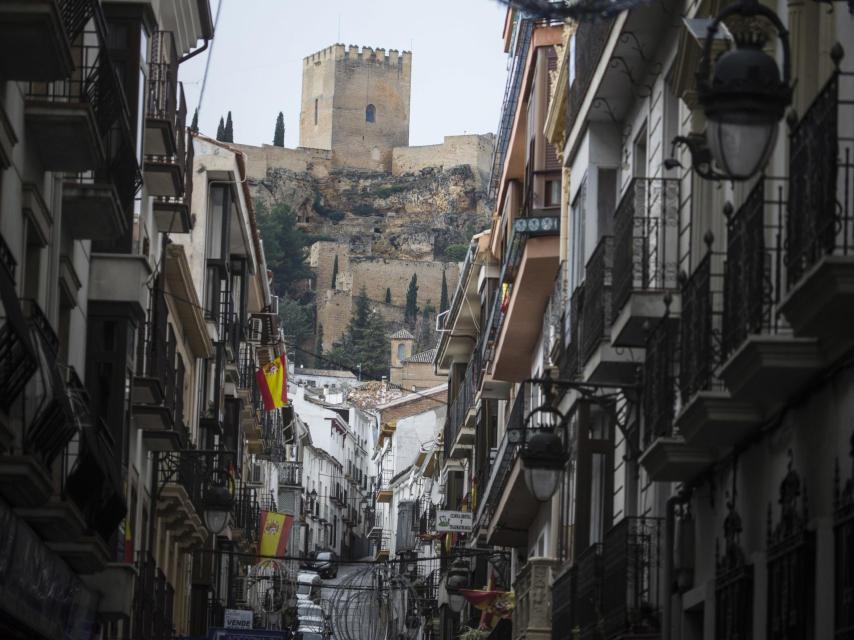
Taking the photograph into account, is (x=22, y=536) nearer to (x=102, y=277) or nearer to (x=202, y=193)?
(x=102, y=277)

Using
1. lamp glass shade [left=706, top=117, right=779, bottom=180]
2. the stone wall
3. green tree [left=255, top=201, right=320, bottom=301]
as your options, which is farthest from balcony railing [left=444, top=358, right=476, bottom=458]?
the stone wall

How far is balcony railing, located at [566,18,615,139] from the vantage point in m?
17.6

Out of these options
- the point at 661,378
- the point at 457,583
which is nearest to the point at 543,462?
the point at 661,378

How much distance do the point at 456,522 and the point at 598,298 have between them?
21.2m

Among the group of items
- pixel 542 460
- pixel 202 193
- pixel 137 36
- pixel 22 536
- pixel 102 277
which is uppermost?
pixel 202 193

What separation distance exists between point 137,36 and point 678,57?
302 inches

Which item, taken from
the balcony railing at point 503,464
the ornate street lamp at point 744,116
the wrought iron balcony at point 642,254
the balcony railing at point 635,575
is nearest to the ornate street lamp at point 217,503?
the balcony railing at point 503,464

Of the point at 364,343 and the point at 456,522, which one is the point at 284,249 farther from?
the point at 456,522

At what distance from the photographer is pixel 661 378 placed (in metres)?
13.7

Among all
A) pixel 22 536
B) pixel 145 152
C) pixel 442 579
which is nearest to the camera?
pixel 22 536

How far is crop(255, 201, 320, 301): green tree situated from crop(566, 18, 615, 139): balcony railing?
16693 cm

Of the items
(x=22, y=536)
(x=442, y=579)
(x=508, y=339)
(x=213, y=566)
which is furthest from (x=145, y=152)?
(x=442, y=579)

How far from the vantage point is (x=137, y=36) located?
20.5 meters

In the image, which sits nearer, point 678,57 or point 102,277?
point 678,57
